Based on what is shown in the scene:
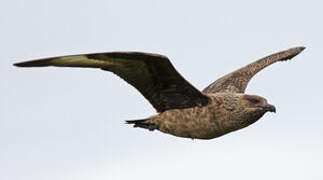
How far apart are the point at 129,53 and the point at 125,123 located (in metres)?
2.34

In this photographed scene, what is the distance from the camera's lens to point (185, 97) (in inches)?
510

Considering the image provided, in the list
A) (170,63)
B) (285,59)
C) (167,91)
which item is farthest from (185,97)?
(285,59)

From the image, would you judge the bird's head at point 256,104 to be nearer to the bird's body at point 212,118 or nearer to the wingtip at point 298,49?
the bird's body at point 212,118

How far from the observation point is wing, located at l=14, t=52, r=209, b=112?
11.6 metres

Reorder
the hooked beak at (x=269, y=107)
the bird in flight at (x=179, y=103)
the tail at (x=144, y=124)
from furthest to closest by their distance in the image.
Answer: the tail at (x=144, y=124)
the hooked beak at (x=269, y=107)
the bird in flight at (x=179, y=103)

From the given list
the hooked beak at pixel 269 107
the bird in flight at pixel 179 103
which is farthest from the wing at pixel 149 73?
the hooked beak at pixel 269 107

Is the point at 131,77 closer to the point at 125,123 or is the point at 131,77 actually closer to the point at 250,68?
the point at 125,123

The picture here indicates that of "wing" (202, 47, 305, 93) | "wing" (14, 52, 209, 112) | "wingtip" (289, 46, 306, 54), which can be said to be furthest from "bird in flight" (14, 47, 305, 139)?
"wingtip" (289, 46, 306, 54)

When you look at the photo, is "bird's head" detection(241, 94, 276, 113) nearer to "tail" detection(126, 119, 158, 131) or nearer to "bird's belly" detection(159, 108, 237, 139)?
"bird's belly" detection(159, 108, 237, 139)

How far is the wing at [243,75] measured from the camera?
593 inches

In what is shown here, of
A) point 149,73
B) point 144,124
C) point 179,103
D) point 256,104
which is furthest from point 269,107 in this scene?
point 144,124

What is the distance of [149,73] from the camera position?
1247 centimetres

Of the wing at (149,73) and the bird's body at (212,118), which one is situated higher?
the wing at (149,73)

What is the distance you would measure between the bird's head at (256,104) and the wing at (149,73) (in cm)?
58
